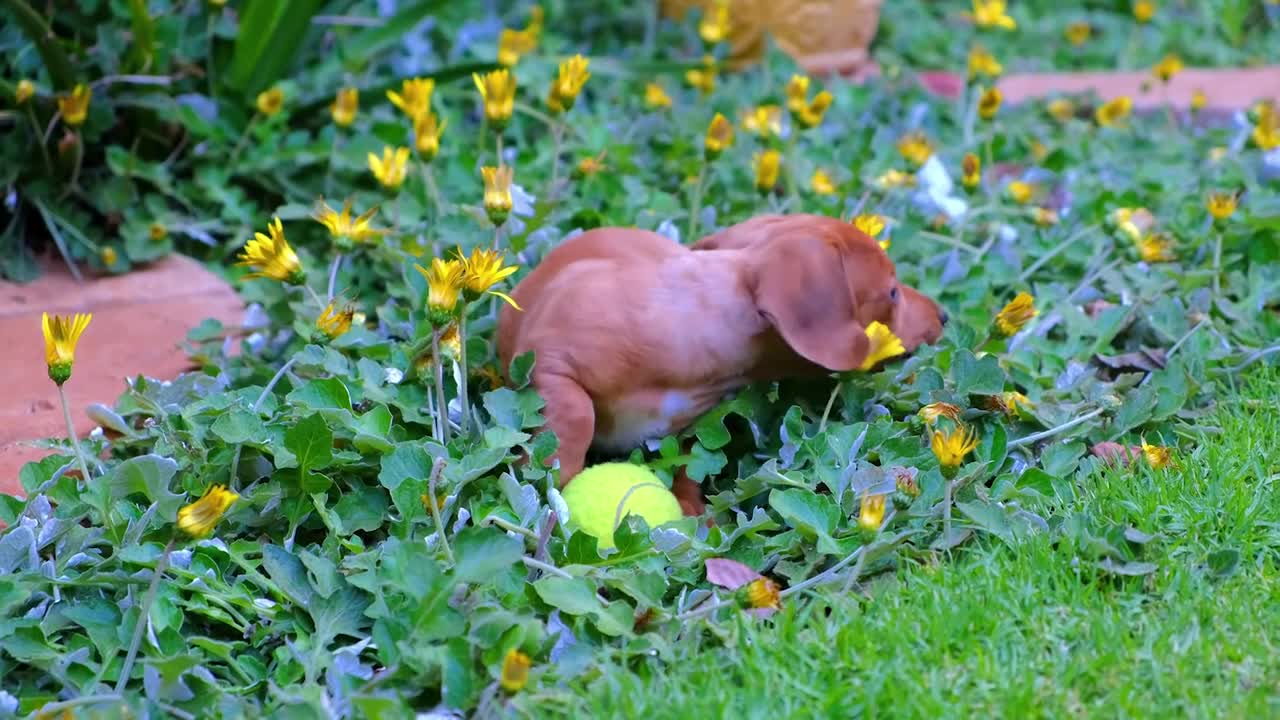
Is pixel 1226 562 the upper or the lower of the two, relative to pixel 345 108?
lower

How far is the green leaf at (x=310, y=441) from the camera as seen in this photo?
2.23 m

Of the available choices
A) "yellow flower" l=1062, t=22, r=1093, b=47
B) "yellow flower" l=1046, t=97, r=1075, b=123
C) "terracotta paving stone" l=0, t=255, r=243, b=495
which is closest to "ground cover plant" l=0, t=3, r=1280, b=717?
"terracotta paving stone" l=0, t=255, r=243, b=495

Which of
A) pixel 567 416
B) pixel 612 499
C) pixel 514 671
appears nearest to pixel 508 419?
pixel 567 416

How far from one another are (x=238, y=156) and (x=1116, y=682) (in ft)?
8.92

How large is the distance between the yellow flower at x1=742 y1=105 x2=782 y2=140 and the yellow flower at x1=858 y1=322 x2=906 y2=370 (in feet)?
3.34

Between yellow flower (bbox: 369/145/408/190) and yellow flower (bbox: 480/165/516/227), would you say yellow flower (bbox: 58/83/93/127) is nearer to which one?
yellow flower (bbox: 369/145/408/190)

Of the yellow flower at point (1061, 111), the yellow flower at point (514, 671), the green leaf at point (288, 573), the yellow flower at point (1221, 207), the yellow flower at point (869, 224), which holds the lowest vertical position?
the yellow flower at point (1061, 111)

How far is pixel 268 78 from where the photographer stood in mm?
3762

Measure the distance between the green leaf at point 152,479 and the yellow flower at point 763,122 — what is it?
1.69 metres

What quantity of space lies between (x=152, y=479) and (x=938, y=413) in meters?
1.34

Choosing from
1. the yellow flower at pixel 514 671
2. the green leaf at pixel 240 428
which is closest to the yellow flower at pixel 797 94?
the green leaf at pixel 240 428

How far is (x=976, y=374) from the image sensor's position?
8.32 feet

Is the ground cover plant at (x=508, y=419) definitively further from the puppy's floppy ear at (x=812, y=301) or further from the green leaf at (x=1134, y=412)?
the puppy's floppy ear at (x=812, y=301)

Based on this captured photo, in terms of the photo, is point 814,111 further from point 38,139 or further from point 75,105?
point 38,139
